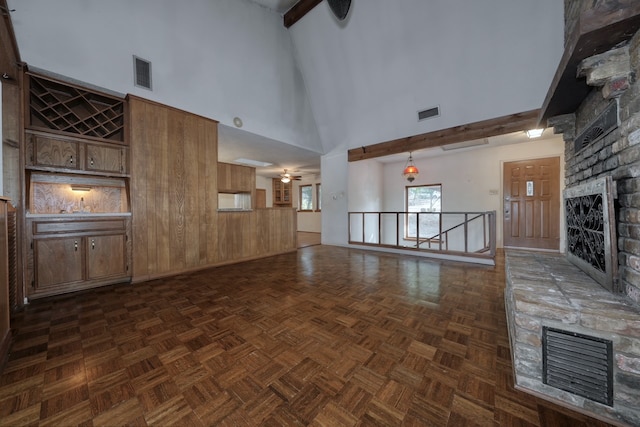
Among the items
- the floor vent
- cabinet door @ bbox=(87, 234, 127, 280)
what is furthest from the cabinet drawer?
the floor vent

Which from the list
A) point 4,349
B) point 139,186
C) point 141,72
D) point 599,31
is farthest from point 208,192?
point 599,31

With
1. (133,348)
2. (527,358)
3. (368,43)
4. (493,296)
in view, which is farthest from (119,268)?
(368,43)

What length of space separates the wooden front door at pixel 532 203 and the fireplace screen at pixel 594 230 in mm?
3743

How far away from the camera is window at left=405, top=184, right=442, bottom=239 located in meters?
6.51

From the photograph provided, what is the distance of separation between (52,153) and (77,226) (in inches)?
33.8

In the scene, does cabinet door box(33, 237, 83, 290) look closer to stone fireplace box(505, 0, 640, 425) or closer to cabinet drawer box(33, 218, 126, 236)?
cabinet drawer box(33, 218, 126, 236)

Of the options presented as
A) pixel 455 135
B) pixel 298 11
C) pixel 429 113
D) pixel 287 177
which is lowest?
pixel 287 177

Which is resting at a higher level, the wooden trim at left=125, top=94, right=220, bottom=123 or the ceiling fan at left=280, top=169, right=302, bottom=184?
the wooden trim at left=125, top=94, right=220, bottom=123

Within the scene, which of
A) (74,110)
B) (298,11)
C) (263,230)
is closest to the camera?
(74,110)

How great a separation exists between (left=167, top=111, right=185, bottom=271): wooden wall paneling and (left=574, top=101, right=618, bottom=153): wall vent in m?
4.36

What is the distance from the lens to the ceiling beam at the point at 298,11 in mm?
4175

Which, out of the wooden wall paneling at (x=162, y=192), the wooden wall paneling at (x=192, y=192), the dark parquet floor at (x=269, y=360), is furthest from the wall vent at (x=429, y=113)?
the wooden wall paneling at (x=162, y=192)

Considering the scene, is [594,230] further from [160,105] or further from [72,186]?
[72,186]

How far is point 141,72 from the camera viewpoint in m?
3.15
